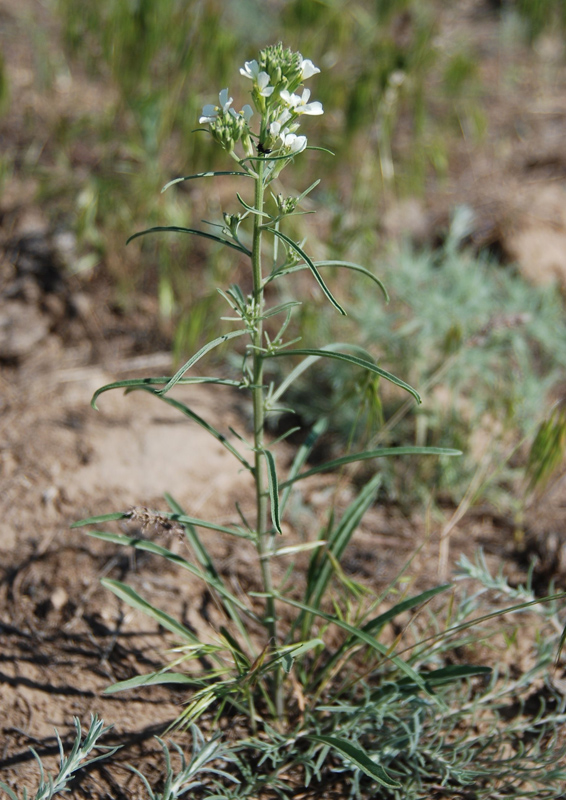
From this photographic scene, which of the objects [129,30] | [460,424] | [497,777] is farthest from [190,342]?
[497,777]

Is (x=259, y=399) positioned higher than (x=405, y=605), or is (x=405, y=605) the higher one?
(x=259, y=399)

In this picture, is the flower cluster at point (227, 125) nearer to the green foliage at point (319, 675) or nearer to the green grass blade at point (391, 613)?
the green foliage at point (319, 675)

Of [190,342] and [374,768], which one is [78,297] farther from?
[374,768]

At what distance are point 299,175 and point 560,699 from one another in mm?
2328

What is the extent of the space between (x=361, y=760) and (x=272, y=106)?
A: 118 cm

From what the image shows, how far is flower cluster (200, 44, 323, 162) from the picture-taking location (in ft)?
3.33

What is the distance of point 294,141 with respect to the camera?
104cm

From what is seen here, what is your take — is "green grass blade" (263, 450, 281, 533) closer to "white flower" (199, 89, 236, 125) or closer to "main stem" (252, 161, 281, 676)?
"main stem" (252, 161, 281, 676)

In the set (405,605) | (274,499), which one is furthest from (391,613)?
(274,499)

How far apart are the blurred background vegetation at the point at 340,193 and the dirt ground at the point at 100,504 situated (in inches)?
5.6

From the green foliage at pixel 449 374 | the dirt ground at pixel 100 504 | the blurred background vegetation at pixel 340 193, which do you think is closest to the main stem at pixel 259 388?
the dirt ground at pixel 100 504

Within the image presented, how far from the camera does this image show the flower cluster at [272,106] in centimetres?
101

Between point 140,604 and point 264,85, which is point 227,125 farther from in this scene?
point 140,604

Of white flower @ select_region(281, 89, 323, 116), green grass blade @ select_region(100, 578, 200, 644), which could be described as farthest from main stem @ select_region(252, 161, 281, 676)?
green grass blade @ select_region(100, 578, 200, 644)
